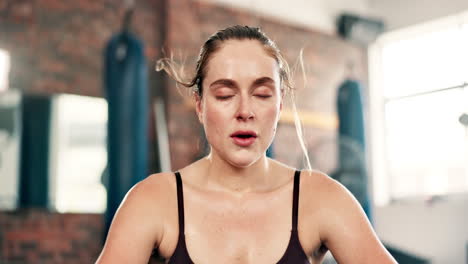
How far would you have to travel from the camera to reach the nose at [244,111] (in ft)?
3.79

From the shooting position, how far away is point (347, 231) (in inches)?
47.8

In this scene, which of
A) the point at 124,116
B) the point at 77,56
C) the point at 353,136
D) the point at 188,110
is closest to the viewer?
the point at 124,116

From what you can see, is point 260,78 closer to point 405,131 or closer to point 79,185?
point 79,185

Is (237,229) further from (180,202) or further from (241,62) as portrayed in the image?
(241,62)

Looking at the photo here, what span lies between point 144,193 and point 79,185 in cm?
297

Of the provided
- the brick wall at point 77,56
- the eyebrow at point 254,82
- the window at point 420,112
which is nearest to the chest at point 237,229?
the eyebrow at point 254,82

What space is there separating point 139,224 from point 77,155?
301cm

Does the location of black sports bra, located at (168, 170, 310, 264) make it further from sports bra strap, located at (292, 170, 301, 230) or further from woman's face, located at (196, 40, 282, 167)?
woman's face, located at (196, 40, 282, 167)

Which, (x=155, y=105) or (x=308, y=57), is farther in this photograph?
(x=308, y=57)

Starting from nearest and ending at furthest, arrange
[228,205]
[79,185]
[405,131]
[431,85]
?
[228,205], [79,185], [431,85], [405,131]

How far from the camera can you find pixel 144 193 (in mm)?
1238

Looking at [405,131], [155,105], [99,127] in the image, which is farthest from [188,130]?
[405,131]

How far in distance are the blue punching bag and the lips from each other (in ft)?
7.65

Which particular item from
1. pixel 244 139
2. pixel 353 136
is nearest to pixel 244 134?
pixel 244 139
